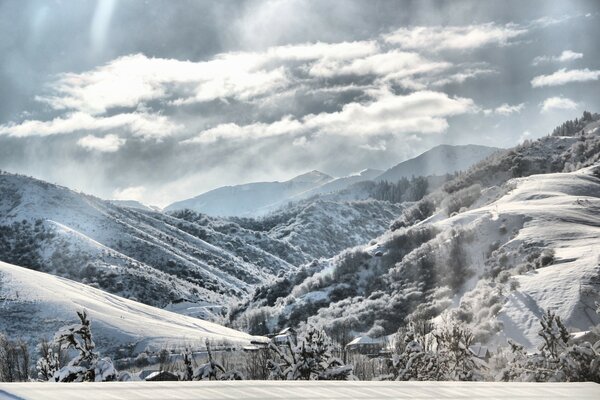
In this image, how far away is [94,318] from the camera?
10544 cm

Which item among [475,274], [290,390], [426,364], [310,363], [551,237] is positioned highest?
[551,237]

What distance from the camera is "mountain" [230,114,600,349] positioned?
94.7m

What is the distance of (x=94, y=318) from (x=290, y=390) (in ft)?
302

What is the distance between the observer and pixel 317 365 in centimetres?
2998

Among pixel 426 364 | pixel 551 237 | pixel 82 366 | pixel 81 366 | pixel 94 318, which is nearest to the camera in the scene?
pixel 81 366

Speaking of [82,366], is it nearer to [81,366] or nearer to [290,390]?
[81,366]

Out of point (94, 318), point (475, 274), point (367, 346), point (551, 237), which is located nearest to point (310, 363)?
point (367, 346)

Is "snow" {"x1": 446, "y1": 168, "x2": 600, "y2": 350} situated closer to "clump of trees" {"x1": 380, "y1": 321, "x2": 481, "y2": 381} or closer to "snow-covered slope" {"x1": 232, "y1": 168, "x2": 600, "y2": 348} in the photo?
"snow-covered slope" {"x1": 232, "y1": 168, "x2": 600, "y2": 348}

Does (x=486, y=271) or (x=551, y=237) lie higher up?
(x=551, y=237)

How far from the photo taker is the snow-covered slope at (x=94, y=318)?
101 metres

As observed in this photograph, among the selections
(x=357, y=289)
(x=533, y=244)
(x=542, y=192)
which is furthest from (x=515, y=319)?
(x=542, y=192)

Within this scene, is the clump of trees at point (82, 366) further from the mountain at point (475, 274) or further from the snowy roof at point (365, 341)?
the snowy roof at point (365, 341)

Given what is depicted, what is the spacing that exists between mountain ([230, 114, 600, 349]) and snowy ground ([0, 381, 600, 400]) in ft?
202

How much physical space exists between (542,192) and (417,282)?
39.8 meters
